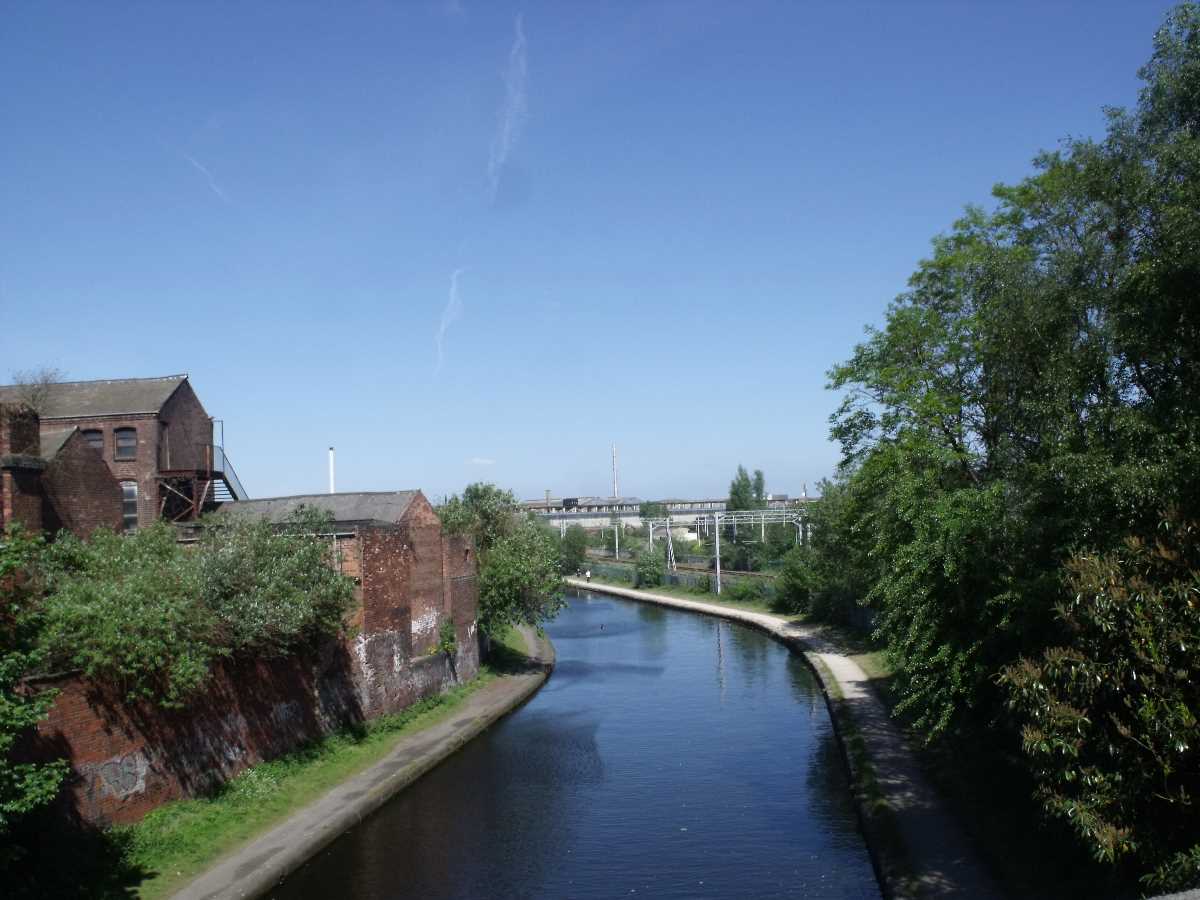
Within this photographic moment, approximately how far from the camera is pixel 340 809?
1769 cm

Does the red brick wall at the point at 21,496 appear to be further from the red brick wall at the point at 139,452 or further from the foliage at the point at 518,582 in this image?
the foliage at the point at 518,582

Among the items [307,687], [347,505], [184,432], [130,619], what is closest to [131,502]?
[184,432]

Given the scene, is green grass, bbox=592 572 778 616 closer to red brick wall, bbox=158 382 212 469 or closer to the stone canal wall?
the stone canal wall

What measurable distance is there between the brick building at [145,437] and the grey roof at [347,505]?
75.1 inches

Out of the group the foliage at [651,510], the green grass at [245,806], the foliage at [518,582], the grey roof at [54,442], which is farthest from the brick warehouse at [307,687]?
the foliage at [651,510]

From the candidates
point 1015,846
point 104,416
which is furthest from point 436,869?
point 104,416

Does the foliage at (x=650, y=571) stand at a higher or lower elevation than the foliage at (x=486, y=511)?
lower

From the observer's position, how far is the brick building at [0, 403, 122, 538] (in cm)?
1733

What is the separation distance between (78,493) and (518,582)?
46.5 ft

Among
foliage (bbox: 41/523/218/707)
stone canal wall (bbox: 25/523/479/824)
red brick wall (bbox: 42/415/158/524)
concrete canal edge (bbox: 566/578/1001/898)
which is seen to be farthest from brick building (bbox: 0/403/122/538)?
concrete canal edge (bbox: 566/578/1001/898)

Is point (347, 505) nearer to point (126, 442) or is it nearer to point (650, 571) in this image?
point (126, 442)

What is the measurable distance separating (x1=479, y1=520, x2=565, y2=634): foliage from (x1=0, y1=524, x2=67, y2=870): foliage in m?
21.2

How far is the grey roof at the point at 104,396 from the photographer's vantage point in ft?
A: 105

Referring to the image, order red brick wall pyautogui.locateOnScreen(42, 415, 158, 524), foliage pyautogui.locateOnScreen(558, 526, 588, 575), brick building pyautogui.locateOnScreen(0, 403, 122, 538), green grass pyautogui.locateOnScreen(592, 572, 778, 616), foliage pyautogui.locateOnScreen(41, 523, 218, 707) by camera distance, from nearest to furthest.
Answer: foliage pyautogui.locateOnScreen(41, 523, 218, 707) < brick building pyautogui.locateOnScreen(0, 403, 122, 538) < red brick wall pyautogui.locateOnScreen(42, 415, 158, 524) < green grass pyautogui.locateOnScreen(592, 572, 778, 616) < foliage pyautogui.locateOnScreen(558, 526, 588, 575)
